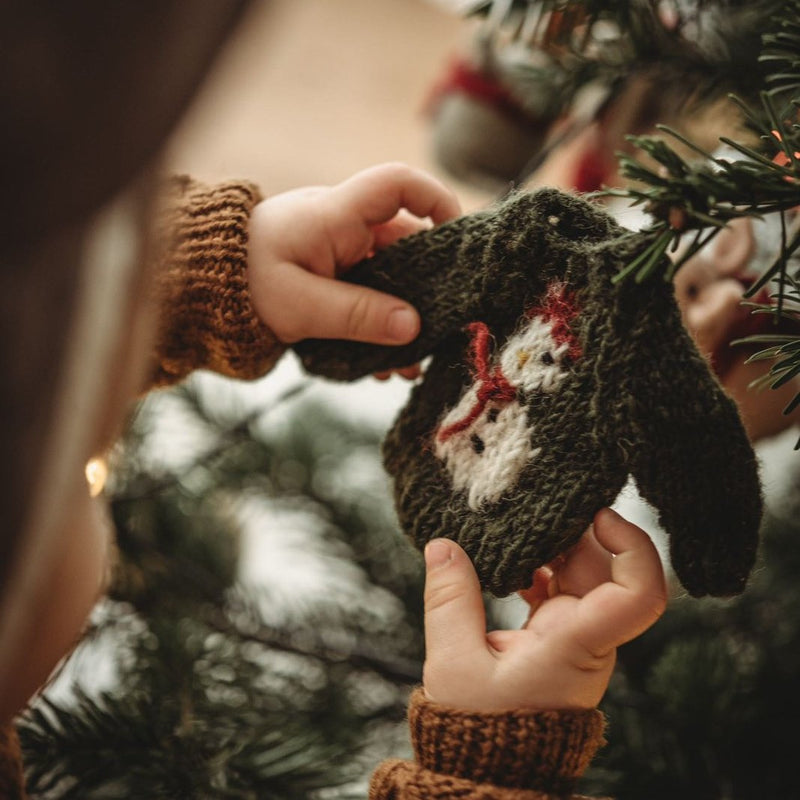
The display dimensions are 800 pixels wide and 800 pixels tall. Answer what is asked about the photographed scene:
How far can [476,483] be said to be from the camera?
0.38 metres

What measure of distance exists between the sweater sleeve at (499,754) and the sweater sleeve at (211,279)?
238mm

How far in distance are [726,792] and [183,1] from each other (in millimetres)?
561

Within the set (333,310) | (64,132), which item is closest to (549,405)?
(333,310)

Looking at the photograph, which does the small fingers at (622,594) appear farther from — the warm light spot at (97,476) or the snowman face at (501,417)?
the warm light spot at (97,476)

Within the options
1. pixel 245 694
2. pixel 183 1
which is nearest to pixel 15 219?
pixel 183 1

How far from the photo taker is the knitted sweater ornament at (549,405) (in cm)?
33

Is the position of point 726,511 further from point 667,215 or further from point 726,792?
point 726,792

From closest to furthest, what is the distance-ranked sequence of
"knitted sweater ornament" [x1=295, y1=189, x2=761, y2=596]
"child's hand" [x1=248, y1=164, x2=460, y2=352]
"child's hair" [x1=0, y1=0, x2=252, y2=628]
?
"child's hair" [x1=0, y1=0, x2=252, y2=628] → "knitted sweater ornament" [x1=295, y1=189, x2=761, y2=596] → "child's hand" [x1=248, y1=164, x2=460, y2=352]

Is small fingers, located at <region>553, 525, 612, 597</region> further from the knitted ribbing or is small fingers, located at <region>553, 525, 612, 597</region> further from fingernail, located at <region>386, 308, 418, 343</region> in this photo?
the knitted ribbing

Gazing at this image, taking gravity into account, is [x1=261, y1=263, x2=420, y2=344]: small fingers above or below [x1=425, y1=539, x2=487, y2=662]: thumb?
above

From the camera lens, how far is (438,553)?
0.38 meters

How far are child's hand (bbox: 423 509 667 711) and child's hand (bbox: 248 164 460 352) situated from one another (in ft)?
0.49

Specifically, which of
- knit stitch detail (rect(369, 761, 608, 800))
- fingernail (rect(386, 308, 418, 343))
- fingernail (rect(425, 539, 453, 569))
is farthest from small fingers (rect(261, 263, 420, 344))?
knit stitch detail (rect(369, 761, 608, 800))

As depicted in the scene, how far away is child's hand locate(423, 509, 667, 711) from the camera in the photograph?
342mm
